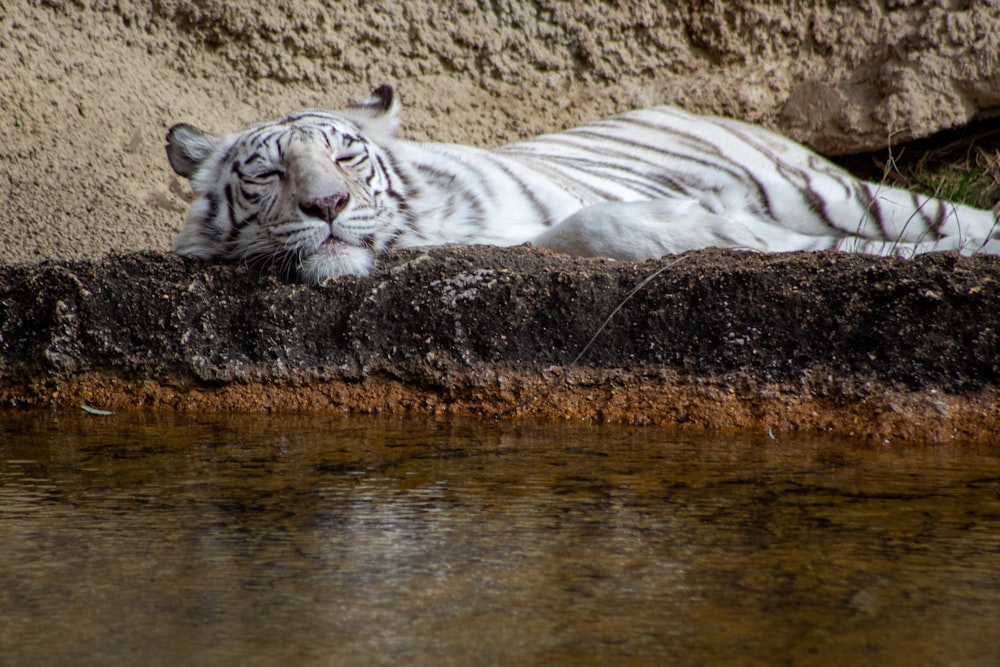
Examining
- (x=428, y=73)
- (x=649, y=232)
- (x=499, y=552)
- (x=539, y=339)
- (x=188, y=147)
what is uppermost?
(x=428, y=73)

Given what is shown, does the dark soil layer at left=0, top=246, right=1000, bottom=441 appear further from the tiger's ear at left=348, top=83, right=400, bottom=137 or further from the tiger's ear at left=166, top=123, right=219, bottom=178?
the tiger's ear at left=348, top=83, right=400, bottom=137

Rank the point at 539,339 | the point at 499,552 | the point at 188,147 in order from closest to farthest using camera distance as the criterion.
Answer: the point at 499,552 → the point at 539,339 → the point at 188,147

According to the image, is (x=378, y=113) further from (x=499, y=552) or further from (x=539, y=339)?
(x=499, y=552)

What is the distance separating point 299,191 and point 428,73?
188 cm

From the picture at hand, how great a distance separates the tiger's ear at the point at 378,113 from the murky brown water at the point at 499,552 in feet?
5.17

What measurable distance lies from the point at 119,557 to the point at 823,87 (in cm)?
398

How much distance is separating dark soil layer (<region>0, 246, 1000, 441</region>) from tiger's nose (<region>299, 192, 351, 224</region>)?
258 millimetres

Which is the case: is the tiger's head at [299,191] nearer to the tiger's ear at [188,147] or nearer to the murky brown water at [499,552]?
the tiger's ear at [188,147]

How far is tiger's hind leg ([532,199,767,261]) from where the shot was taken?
2.76m

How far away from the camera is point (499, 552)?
124 centimetres

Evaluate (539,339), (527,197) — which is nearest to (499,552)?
(539,339)

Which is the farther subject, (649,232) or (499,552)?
(649,232)

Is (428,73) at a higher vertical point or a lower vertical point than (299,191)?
higher

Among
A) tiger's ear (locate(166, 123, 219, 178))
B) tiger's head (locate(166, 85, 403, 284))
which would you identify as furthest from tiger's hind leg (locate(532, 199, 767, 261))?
tiger's ear (locate(166, 123, 219, 178))
